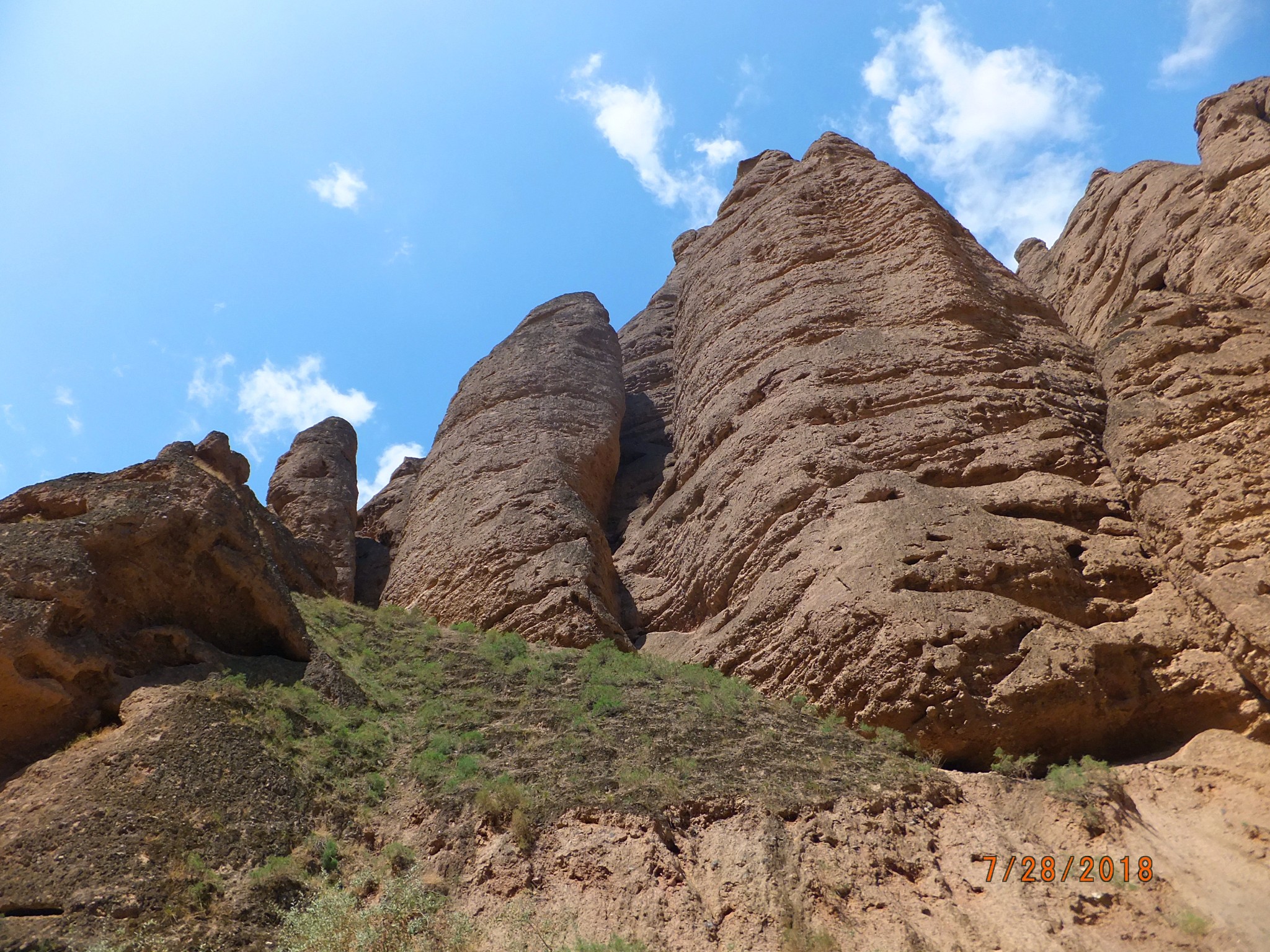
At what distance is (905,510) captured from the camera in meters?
12.8

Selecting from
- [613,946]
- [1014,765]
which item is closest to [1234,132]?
[1014,765]

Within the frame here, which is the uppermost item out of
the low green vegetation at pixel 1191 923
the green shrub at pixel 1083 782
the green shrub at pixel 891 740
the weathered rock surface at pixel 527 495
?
the weathered rock surface at pixel 527 495

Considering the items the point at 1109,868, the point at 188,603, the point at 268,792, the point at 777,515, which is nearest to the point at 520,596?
the point at 777,515

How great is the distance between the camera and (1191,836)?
8.16 meters

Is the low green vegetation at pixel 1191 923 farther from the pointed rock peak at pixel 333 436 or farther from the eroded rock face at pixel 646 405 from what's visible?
the pointed rock peak at pixel 333 436

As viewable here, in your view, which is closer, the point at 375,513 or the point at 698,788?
the point at 698,788

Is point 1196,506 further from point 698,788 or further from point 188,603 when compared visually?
point 188,603

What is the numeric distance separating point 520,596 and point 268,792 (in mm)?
8152

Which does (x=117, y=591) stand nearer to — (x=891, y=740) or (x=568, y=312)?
(x=891, y=740)

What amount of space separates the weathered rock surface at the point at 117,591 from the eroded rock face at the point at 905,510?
7145 mm
